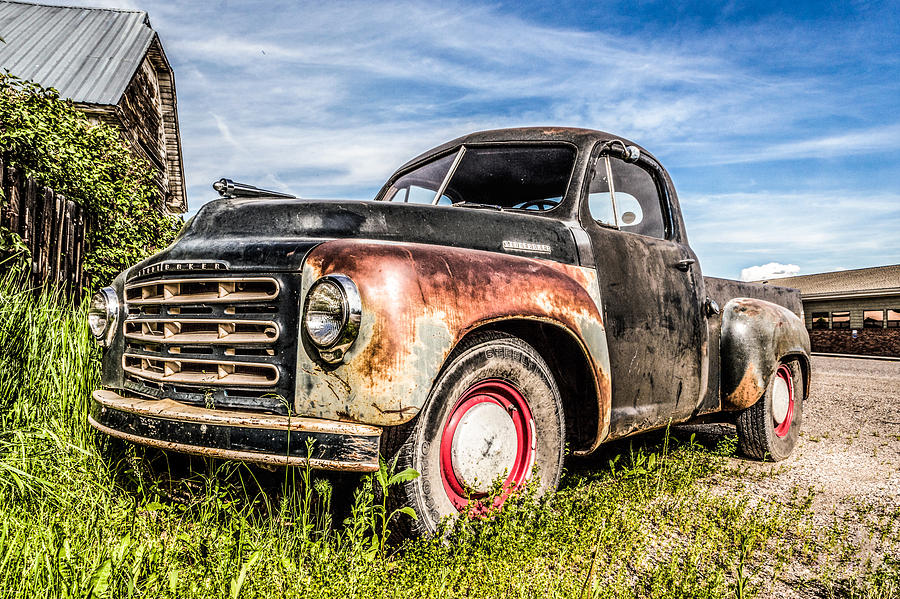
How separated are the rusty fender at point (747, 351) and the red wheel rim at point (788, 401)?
1.60ft

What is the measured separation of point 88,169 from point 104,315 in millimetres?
5769

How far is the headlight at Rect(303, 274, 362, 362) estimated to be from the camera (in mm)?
2086

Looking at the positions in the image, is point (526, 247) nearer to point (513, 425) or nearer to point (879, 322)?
point (513, 425)

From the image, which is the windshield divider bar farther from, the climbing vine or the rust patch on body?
the climbing vine

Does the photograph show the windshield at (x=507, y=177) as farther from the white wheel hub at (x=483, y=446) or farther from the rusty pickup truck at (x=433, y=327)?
the white wheel hub at (x=483, y=446)

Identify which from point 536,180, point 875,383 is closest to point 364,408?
point 536,180

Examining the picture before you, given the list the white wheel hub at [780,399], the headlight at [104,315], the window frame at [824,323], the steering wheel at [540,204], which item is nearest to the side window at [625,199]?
the steering wheel at [540,204]

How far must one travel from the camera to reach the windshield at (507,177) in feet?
11.2

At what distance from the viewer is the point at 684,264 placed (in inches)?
150

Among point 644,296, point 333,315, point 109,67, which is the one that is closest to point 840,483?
point 644,296

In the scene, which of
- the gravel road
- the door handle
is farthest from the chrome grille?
the gravel road

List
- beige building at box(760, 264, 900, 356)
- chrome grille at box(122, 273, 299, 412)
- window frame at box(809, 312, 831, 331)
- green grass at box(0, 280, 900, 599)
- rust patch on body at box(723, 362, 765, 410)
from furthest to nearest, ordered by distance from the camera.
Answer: window frame at box(809, 312, 831, 331) < beige building at box(760, 264, 900, 356) < rust patch on body at box(723, 362, 765, 410) < chrome grille at box(122, 273, 299, 412) < green grass at box(0, 280, 900, 599)

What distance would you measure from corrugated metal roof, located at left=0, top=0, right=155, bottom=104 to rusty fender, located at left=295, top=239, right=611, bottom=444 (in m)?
13.6

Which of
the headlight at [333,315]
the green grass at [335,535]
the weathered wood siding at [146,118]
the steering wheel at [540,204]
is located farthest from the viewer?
the weathered wood siding at [146,118]
